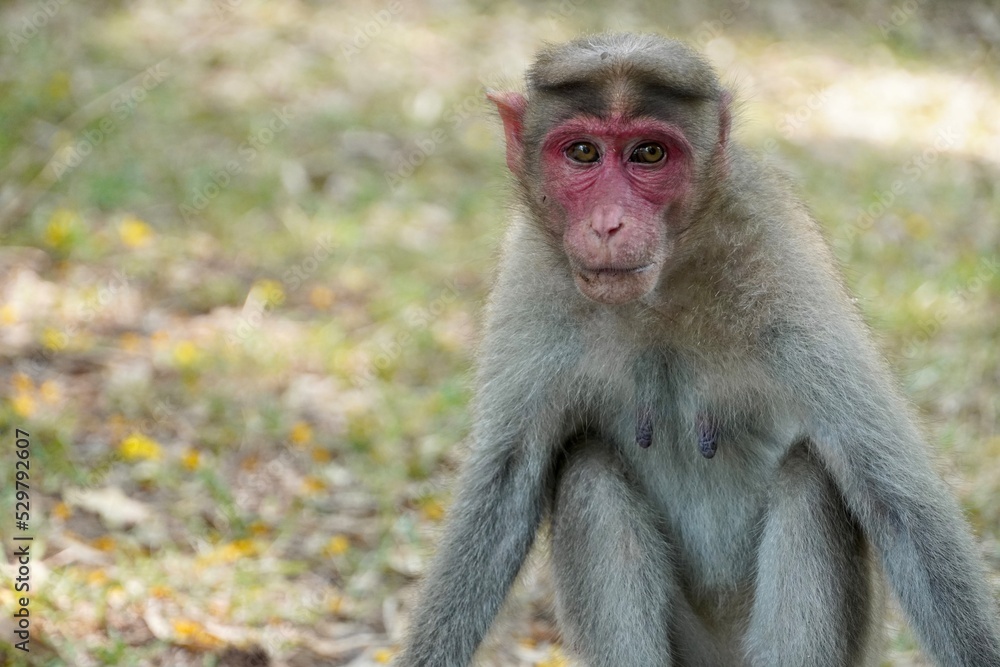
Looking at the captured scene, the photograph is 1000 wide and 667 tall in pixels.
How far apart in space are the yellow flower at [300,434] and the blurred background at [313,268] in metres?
0.01

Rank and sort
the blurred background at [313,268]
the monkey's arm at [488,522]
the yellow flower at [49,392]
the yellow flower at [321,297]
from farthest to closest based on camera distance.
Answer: the yellow flower at [321,297], the yellow flower at [49,392], the blurred background at [313,268], the monkey's arm at [488,522]

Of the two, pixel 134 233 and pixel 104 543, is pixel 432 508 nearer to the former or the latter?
pixel 104 543

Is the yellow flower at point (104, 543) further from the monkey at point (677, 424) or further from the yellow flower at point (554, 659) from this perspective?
the yellow flower at point (554, 659)

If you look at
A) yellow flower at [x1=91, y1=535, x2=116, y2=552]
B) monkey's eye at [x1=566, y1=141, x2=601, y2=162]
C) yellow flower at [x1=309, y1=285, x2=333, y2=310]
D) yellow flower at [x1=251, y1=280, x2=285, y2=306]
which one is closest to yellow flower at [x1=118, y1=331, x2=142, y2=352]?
yellow flower at [x1=251, y1=280, x2=285, y2=306]

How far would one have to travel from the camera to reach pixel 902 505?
4383 mm

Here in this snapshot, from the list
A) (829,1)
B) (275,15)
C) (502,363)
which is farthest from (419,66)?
(502,363)

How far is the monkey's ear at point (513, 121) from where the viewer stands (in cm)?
459

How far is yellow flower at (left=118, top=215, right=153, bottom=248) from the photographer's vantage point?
877 centimetres

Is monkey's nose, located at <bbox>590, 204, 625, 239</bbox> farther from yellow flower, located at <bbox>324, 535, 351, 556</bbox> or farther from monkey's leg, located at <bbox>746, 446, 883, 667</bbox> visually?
yellow flower, located at <bbox>324, 535, 351, 556</bbox>

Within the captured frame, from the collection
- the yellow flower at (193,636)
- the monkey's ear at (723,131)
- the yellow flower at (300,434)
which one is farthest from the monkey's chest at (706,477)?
the yellow flower at (300,434)

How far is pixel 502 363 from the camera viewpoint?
15.8ft

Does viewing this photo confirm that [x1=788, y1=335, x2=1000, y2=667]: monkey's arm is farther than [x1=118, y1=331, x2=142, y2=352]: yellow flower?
No

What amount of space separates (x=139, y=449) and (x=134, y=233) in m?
2.46

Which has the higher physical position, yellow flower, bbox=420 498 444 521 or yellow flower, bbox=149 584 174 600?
yellow flower, bbox=149 584 174 600
